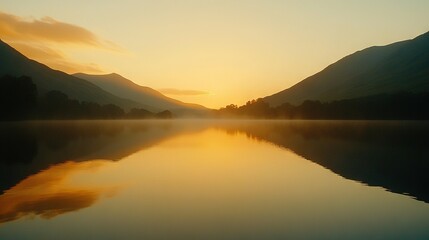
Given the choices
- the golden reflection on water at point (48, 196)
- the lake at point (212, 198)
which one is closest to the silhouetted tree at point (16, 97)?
the lake at point (212, 198)

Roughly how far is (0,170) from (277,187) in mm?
23342

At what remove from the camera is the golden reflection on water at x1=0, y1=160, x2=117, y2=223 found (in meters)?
21.7


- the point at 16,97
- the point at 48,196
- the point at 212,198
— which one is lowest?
the point at 48,196

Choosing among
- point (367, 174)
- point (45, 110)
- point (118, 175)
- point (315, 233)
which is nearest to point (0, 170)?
point (118, 175)

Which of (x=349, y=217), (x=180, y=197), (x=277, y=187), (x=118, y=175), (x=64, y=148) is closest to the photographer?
(x=349, y=217)

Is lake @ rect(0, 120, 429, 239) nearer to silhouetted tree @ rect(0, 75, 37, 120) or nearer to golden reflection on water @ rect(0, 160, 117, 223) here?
golden reflection on water @ rect(0, 160, 117, 223)

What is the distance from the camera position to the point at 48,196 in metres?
25.5

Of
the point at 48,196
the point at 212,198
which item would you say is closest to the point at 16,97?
the point at 48,196

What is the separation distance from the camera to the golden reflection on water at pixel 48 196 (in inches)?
853

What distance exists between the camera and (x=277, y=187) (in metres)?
29.9

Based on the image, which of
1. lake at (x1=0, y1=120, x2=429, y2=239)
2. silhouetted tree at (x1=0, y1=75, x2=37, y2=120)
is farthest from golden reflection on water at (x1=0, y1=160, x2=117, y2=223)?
silhouetted tree at (x1=0, y1=75, x2=37, y2=120)

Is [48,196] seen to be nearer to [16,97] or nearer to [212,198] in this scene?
[212,198]

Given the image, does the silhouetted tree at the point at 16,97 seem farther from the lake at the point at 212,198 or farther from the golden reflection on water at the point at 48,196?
the golden reflection on water at the point at 48,196

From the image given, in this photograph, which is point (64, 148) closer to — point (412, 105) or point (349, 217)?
point (349, 217)
